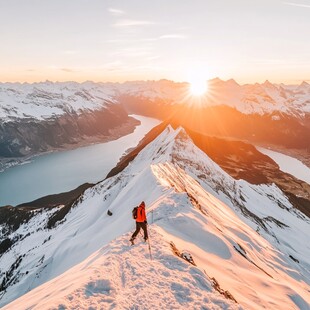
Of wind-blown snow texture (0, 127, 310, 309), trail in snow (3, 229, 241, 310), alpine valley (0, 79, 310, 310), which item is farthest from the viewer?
alpine valley (0, 79, 310, 310)

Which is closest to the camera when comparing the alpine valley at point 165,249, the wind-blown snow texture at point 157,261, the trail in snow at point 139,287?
the trail in snow at point 139,287

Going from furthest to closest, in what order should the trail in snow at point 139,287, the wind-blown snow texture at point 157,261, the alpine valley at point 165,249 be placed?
the alpine valley at point 165,249 < the wind-blown snow texture at point 157,261 < the trail in snow at point 139,287

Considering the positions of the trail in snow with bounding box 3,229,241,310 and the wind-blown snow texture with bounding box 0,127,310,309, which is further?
the wind-blown snow texture with bounding box 0,127,310,309

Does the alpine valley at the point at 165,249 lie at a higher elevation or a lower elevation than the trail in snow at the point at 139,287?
lower

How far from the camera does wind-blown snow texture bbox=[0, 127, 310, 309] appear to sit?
15.2m

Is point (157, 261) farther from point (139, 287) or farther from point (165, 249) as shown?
point (139, 287)

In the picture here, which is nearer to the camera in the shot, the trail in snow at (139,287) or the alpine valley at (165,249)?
the trail in snow at (139,287)

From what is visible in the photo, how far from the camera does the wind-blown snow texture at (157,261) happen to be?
1516 cm

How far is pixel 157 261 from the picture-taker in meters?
18.5

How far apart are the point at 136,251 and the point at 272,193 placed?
9203 cm

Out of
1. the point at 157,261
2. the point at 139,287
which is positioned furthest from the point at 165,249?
the point at 139,287

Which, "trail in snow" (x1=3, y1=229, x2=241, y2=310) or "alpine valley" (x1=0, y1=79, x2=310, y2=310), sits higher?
"trail in snow" (x1=3, y1=229, x2=241, y2=310)

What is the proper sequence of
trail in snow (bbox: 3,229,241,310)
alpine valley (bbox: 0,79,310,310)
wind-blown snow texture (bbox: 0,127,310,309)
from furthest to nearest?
alpine valley (bbox: 0,79,310,310), wind-blown snow texture (bbox: 0,127,310,309), trail in snow (bbox: 3,229,241,310)

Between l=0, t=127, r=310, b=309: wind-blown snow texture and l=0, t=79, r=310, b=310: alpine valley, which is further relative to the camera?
l=0, t=79, r=310, b=310: alpine valley
